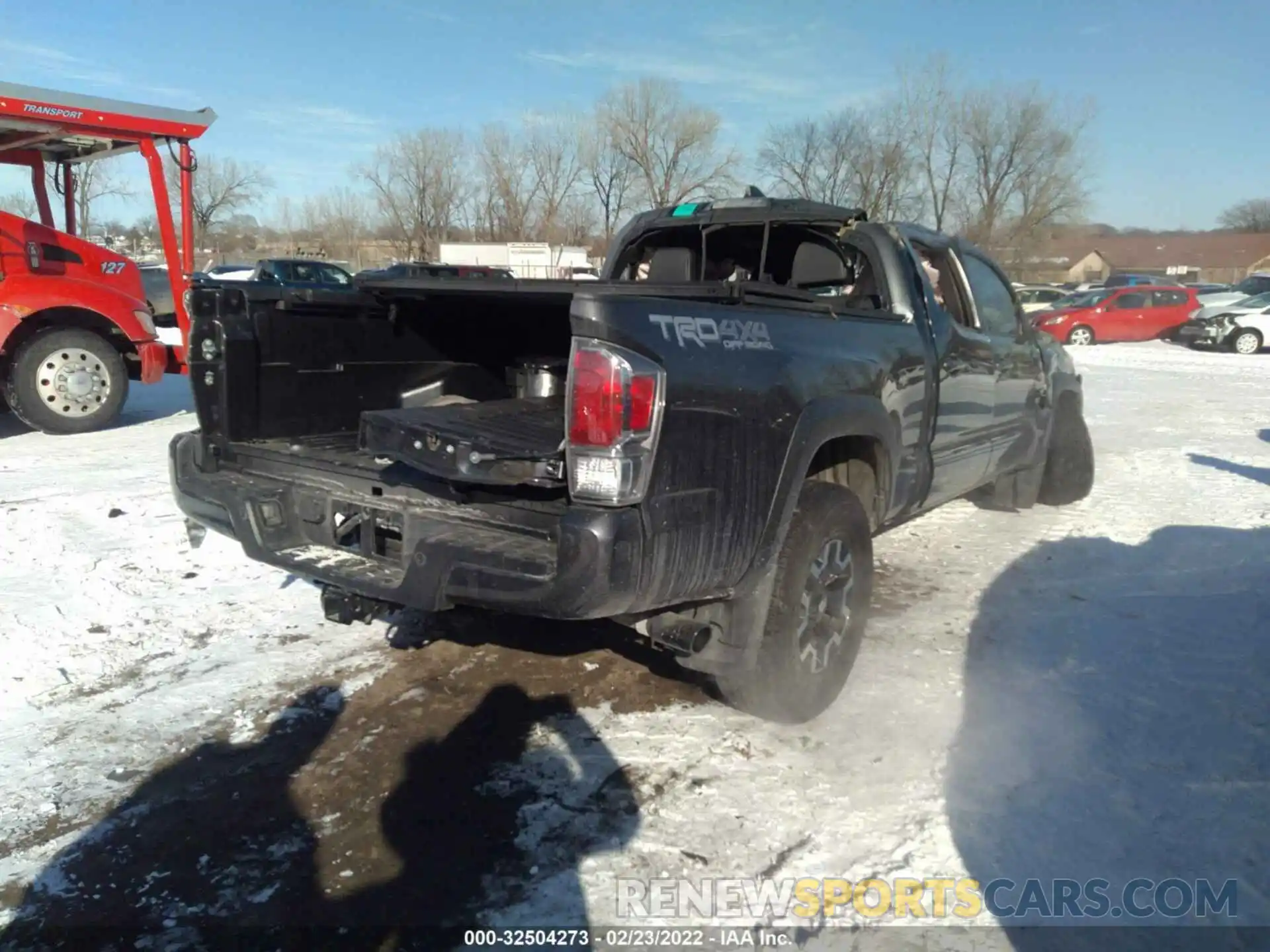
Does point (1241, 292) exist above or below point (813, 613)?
above

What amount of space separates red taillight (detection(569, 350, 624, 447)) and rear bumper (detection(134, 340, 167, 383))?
7.54 meters

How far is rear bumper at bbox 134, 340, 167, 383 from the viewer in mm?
8945

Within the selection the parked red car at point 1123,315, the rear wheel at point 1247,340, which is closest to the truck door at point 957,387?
the parked red car at point 1123,315

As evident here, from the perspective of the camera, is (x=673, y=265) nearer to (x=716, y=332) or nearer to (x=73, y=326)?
(x=716, y=332)

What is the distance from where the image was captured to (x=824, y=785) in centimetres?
334

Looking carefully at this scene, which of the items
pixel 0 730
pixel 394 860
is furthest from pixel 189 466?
pixel 394 860

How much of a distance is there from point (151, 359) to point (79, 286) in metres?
0.84

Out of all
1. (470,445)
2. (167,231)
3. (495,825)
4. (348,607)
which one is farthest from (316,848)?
(167,231)

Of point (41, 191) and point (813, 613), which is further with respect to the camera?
point (41, 191)

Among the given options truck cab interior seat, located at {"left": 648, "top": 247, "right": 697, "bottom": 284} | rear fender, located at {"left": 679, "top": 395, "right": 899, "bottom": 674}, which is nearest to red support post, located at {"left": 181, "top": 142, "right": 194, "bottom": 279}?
truck cab interior seat, located at {"left": 648, "top": 247, "right": 697, "bottom": 284}

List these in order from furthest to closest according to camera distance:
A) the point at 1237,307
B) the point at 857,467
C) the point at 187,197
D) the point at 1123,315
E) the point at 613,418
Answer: the point at 1123,315, the point at 1237,307, the point at 187,197, the point at 857,467, the point at 613,418

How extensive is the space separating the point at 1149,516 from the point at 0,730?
6.90 m

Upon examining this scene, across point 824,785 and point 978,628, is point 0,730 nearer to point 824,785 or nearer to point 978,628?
point 824,785

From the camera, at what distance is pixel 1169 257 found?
82.4m
